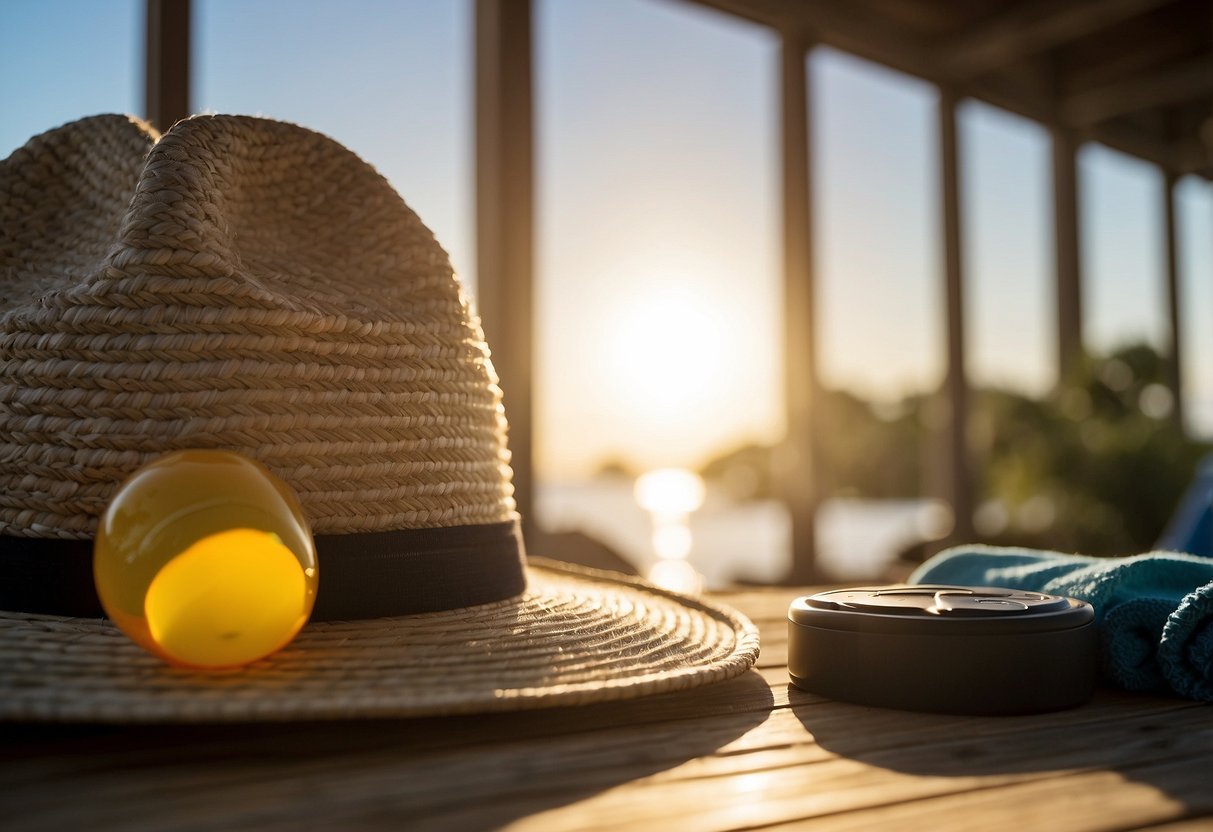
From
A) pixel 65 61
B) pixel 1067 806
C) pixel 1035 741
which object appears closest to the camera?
pixel 1067 806

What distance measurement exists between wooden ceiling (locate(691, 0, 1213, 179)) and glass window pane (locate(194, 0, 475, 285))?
108 cm

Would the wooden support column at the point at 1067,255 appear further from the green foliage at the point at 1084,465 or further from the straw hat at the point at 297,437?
the straw hat at the point at 297,437

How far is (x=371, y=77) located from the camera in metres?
2.32

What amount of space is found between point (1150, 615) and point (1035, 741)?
0.21m

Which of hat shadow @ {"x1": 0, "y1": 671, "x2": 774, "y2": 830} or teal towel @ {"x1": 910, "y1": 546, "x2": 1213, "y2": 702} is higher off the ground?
teal towel @ {"x1": 910, "y1": 546, "x2": 1213, "y2": 702}

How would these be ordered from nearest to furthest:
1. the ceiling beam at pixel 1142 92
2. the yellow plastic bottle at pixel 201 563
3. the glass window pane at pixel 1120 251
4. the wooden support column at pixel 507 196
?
the yellow plastic bottle at pixel 201 563 < the wooden support column at pixel 507 196 < the ceiling beam at pixel 1142 92 < the glass window pane at pixel 1120 251

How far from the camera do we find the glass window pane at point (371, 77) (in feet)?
6.81

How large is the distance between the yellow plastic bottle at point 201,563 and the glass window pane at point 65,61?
1.27 meters

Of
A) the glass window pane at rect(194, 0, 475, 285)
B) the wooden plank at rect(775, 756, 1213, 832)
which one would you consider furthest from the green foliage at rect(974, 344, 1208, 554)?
the wooden plank at rect(775, 756, 1213, 832)

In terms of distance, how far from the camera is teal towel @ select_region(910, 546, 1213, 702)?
0.76m

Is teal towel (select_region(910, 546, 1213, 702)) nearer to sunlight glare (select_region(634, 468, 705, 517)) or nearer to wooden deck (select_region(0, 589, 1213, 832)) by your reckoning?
wooden deck (select_region(0, 589, 1213, 832))

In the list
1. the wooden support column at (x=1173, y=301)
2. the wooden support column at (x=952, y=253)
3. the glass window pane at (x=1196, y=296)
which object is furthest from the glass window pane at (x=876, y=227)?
the glass window pane at (x=1196, y=296)

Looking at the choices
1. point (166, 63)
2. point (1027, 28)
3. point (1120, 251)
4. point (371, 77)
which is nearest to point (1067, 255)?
point (1120, 251)

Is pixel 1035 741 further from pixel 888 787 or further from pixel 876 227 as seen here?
pixel 876 227
